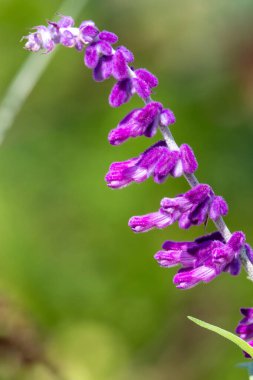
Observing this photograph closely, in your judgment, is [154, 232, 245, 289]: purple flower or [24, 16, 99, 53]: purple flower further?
[154, 232, 245, 289]: purple flower

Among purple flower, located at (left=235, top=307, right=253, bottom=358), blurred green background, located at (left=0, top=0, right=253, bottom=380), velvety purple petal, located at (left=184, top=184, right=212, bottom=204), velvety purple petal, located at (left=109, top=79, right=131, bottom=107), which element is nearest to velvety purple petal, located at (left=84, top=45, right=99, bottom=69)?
velvety purple petal, located at (left=109, top=79, right=131, bottom=107)

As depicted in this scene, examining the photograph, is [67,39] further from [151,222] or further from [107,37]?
[151,222]

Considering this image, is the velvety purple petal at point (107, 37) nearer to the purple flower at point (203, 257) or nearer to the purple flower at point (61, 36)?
the purple flower at point (61, 36)

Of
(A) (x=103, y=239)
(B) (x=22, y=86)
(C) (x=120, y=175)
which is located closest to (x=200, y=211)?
(C) (x=120, y=175)

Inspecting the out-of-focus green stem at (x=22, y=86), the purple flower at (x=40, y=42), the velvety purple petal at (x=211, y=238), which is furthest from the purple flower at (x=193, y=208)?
the out-of-focus green stem at (x=22, y=86)

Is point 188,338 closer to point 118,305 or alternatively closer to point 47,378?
point 118,305

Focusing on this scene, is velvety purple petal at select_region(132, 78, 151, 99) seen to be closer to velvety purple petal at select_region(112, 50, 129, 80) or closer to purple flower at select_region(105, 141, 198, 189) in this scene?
velvety purple petal at select_region(112, 50, 129, 80)
